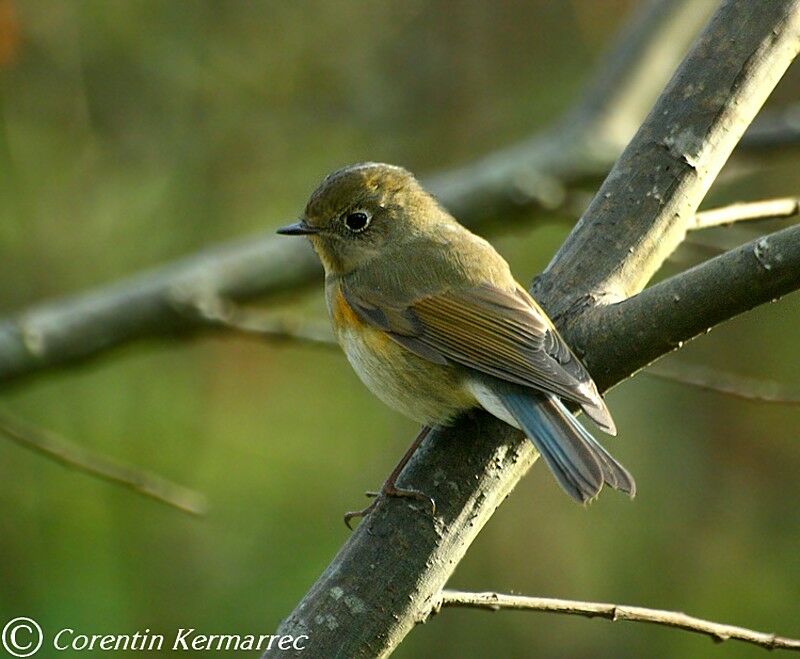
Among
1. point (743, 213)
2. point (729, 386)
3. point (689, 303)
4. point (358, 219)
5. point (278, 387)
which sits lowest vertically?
point (689, 303)

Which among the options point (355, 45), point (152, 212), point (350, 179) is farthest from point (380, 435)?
point (350, 179)

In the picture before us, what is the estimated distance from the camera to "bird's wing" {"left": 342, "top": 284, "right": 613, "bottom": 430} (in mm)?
2783

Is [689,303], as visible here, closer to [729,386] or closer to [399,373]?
[399,373]

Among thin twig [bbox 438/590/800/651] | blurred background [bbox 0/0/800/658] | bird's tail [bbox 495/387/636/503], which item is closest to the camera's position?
thin twig [bbox 438/590/800/651]

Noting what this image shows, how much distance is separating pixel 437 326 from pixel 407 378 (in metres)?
0.19

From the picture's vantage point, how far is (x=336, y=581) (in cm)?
243

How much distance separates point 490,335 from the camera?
3.30 meters

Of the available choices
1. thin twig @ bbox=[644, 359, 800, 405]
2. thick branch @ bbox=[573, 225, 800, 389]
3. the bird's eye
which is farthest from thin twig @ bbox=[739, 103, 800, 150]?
thick branch @ bbox=[573, 225, 800, 389]

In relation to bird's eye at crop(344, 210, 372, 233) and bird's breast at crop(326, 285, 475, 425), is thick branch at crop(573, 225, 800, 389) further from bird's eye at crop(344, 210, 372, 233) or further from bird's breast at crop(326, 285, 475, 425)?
bird's eye at crop(344, 210, 372, 233)

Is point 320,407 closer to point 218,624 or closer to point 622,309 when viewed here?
point 218,624

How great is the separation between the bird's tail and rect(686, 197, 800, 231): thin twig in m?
0.59

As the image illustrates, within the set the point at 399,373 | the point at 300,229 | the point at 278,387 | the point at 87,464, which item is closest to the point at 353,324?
the point at 399,373

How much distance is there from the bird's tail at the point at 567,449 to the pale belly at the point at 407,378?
0.83 ft

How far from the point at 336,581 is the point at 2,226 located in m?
4.40
